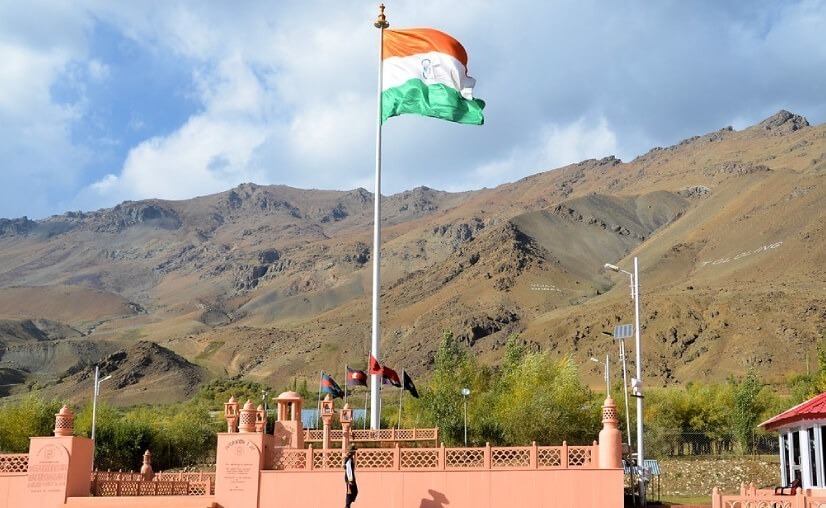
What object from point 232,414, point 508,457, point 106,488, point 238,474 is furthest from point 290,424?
point 508,457

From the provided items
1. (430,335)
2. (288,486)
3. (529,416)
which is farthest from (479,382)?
(430,335)

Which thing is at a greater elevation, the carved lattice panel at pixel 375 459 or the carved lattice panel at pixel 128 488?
the carved lattice panel at pixel 375 459

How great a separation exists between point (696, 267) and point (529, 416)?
109518 mm

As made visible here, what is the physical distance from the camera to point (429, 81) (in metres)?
30.0

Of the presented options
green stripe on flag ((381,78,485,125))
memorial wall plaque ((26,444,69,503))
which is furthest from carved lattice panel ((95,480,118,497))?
green stripe on flag ((381,78,485,125))

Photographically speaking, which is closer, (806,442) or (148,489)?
(806,442)

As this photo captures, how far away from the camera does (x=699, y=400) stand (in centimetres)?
7644

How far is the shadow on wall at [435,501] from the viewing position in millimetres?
22188

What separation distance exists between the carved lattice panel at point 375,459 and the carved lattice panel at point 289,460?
1.33 meters

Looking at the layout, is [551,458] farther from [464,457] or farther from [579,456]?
[464,457]

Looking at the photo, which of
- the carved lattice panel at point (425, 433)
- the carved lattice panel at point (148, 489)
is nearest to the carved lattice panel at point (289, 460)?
the carved lattice panel at point (148, 489)

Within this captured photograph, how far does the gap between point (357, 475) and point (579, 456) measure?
4.99 meters

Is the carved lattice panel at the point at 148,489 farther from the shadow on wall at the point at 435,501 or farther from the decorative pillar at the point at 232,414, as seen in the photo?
the shadow on wall at the point at 435,501

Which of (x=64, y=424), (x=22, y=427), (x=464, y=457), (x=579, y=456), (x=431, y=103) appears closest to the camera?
(x=579, y=456)
